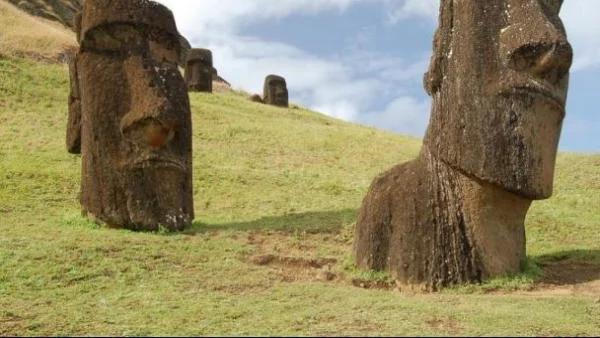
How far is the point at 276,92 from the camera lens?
116ft

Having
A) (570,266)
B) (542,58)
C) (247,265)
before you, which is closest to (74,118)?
(247,265)

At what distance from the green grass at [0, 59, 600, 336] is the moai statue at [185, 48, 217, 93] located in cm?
Answer: 1369

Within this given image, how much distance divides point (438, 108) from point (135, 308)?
3.72 metres

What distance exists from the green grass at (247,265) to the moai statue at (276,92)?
15.9 m

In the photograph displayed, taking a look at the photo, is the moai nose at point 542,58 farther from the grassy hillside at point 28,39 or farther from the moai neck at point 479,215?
the grassy hillside at point 28,39

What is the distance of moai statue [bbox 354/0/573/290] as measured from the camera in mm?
7996

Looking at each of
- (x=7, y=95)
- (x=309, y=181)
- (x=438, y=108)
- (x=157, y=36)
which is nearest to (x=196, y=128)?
(x=7, y=95)

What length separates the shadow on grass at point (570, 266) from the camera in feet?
28.6

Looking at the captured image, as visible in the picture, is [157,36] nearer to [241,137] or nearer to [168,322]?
[168,322]

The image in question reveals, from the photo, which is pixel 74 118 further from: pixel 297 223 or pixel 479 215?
pixel 479 215

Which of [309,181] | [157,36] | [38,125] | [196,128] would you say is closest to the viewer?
[157,36]

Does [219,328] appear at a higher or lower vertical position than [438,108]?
lower

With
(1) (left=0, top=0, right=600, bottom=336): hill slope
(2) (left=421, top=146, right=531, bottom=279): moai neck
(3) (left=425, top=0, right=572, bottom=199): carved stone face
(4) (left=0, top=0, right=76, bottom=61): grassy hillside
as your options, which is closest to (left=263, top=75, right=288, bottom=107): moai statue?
(4) (left=0, top=0, right=76, bottom=61): grassy hillside

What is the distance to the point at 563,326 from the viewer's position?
6391 millimetres
